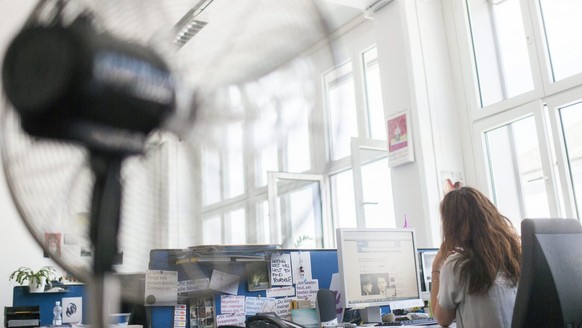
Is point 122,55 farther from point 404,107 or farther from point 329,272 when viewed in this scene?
point 404,107

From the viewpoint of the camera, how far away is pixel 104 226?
0.42 meters

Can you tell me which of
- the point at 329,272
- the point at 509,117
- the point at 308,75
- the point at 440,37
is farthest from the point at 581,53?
the point at 308,75

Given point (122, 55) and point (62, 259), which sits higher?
point (122, 55)

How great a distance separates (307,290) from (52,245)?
5.85 feet

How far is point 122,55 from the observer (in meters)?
0.43

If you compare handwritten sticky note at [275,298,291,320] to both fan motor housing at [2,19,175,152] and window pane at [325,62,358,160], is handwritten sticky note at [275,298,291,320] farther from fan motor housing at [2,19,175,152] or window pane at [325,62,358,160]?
fan motor housing at [2,19,175,152]

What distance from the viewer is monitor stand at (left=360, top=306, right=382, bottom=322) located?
2205mm

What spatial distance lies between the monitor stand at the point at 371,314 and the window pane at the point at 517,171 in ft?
7.43

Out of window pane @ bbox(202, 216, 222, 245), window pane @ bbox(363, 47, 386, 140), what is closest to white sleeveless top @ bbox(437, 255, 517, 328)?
→ window pane @ bbox(202, 216, 222, 245)

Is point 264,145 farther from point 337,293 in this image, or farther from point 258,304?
point 337,293

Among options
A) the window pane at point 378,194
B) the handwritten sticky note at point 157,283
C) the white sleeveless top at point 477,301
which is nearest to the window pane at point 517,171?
the window pane at point 378,194

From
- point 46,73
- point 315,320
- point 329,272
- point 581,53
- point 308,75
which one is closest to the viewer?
point 46,73

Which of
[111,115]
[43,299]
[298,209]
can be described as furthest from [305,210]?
[43,299]

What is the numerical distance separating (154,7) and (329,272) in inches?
74.3
